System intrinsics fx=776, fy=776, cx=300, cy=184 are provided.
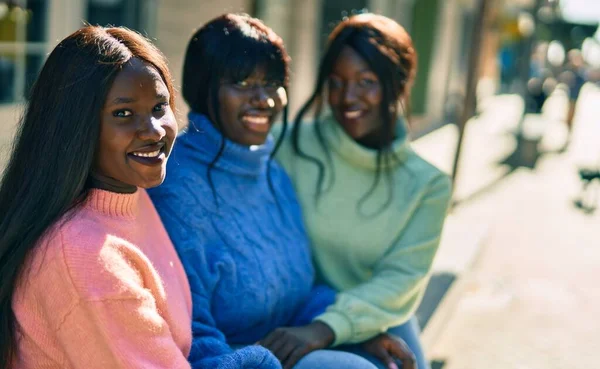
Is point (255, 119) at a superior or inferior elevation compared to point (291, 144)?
superior

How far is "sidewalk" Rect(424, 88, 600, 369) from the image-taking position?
4.68 meters

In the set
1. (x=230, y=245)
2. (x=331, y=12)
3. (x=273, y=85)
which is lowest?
(x=331, y=12)

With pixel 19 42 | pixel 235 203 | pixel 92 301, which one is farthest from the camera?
pixel 19 42

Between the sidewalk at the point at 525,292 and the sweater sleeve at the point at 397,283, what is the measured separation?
5.57ft

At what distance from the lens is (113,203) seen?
1.79m

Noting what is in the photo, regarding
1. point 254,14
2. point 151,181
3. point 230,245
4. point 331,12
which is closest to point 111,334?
Result: point 151,181

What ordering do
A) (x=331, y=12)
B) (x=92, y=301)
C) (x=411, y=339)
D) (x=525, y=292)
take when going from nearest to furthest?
(x=92, y=301), (x=411, y=339), (x=525, y=292), (x=331, y=12)

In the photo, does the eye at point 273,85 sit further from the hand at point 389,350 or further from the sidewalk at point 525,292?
the sidewalk at point 525,292

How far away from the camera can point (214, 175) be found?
2342mm

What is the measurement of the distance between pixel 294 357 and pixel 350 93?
1.01 m

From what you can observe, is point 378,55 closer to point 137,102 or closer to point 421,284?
point 421,284

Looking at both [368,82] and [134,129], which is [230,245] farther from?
[368,82]

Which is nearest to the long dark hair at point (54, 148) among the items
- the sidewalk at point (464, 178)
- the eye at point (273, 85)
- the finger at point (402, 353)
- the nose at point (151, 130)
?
the nose at point (151, 130)

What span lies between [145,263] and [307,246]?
38.2 inches
